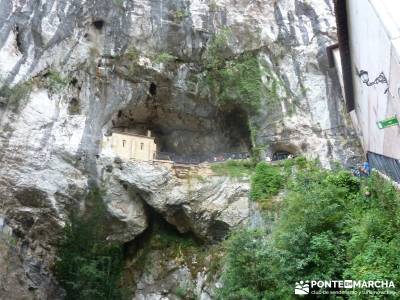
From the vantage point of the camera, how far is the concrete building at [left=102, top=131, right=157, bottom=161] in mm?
21828

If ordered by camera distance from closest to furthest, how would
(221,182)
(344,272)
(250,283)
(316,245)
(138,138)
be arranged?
(344,272)
(316,245)
(250,283)
(221,182)
(138,138)

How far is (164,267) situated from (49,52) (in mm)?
12638

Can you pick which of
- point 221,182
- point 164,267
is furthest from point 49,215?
point 221,182

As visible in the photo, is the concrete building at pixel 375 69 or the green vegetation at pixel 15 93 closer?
the concrete building at pixel 375 69

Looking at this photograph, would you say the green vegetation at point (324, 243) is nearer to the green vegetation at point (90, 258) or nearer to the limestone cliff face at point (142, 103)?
the limestone cliff face at point (142, 103)

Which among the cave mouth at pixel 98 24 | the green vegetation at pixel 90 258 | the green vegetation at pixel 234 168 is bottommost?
the green vegetation at pixel 90 258

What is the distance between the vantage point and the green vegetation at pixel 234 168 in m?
21.3

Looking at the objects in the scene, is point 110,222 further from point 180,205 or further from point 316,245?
point 316,245

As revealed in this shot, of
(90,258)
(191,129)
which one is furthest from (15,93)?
(191,129)

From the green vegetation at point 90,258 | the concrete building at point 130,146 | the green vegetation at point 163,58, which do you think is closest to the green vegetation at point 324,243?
the green vegetation at point 90,258

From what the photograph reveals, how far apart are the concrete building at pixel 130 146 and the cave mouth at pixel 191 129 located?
8.48 ft

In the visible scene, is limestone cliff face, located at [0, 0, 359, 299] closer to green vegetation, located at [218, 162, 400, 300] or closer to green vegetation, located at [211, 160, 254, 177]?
green vegetation, located at [211, 160, 254, 177]

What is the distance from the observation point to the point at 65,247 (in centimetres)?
1980

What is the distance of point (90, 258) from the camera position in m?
19.8
